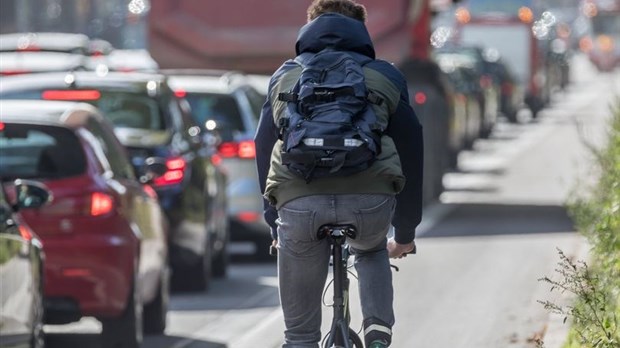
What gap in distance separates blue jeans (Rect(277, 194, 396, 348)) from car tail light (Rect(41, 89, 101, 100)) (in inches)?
310

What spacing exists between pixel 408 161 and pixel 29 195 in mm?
3077

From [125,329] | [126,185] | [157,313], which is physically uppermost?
[126,185]

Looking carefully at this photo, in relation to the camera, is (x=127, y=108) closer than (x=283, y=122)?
No

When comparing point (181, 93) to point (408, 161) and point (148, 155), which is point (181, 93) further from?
point (408, 161)

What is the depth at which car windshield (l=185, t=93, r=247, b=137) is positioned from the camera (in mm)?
18281

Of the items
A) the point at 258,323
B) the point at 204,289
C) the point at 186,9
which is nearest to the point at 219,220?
the point at 204,289

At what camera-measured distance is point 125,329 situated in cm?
1148

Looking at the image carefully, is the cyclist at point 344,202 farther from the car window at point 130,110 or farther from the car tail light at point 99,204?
the car window at point 130,110

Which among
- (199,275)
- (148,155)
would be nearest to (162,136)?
(148,155)

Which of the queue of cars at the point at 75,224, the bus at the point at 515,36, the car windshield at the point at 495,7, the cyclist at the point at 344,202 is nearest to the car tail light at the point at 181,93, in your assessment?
the queue of cars at the point at 75,224

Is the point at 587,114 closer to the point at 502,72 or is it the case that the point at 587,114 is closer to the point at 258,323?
the point at 502,72

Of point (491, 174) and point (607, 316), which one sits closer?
point (607, 316)

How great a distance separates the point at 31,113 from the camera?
38.4 ft

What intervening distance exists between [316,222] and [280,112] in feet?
1.31
